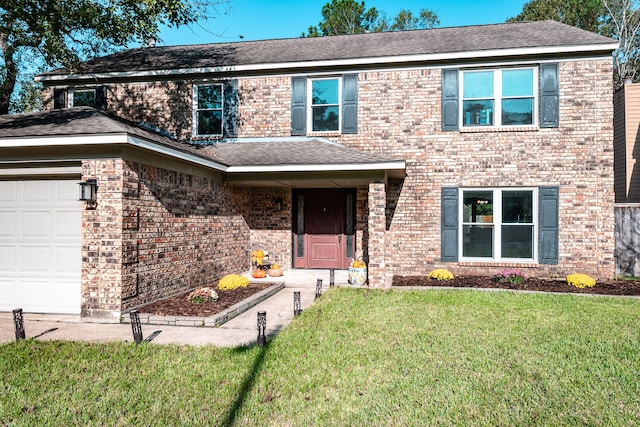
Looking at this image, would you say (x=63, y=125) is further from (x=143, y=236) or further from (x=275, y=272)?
(x=275, y=272)

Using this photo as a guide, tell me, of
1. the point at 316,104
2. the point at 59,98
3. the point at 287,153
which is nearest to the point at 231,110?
the point at 316,104

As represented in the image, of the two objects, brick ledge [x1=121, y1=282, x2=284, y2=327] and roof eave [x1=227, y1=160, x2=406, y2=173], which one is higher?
roof eave [x1=227, y1=160, x2=406, y2=173]

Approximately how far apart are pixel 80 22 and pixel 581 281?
12.1m

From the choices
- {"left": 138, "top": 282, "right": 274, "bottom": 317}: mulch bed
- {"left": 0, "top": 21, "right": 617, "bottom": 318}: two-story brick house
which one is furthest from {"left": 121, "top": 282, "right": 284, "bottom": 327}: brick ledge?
{"left": 0, "top": 21, "right": 617, "bottom": 318}: two-story brick house

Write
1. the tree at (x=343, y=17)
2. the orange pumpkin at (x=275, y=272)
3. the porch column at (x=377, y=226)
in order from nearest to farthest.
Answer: the porch column at (x=377, y=226) < the orange pumpkin at (x=275, y=272) < the tree at (x=343, y=17)

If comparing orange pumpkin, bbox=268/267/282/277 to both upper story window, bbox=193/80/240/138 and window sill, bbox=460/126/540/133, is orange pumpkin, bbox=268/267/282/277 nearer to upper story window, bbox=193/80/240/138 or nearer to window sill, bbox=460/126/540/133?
upper story window, bbox=193/80/240/138

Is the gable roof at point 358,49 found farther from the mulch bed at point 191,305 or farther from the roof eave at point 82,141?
the mulch bed at point 191,305

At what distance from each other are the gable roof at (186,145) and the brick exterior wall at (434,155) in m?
0.65

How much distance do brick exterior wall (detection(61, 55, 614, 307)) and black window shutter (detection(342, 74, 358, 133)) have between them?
133 mm

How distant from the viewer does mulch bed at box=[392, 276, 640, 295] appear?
852 centimetres

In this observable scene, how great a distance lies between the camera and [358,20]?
31328 millimetres

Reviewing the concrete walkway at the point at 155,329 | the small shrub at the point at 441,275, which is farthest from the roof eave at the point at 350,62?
the concrete walkway at the point at 155,329

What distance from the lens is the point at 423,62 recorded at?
33.4 ft

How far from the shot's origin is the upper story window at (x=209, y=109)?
11.2 m
